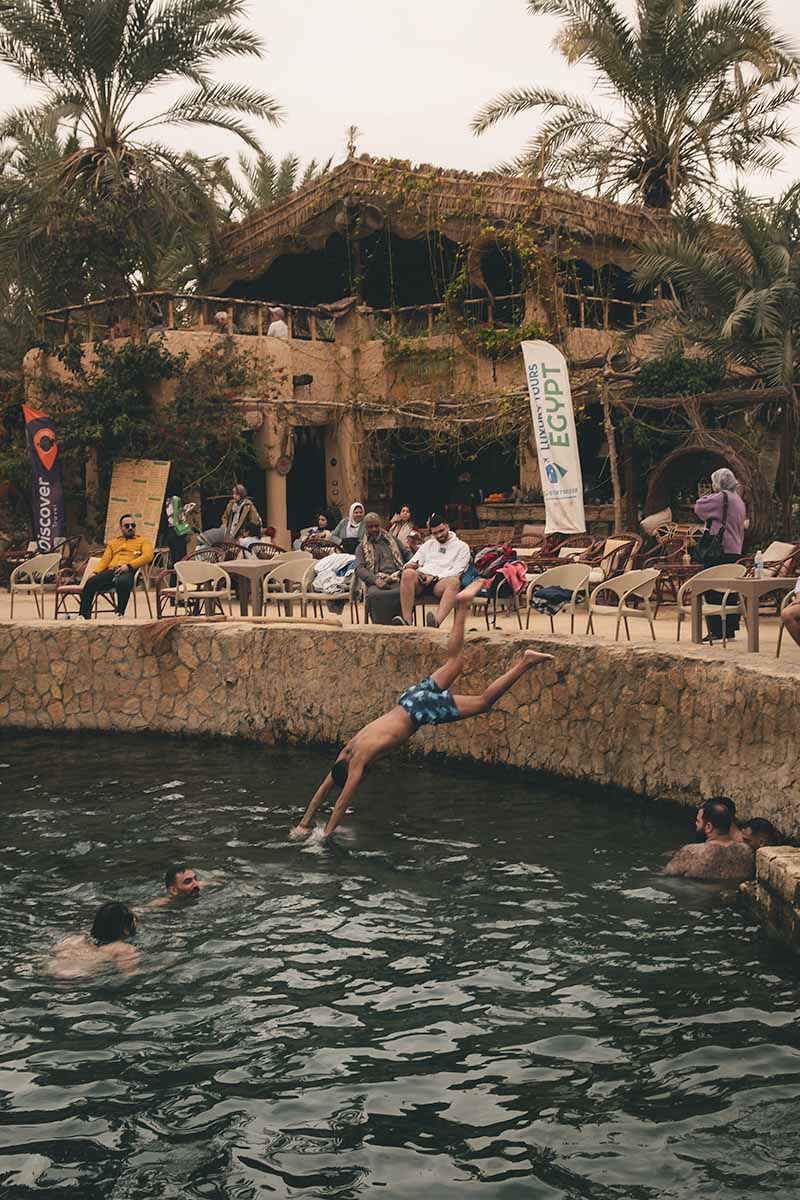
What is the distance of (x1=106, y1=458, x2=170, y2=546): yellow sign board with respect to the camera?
75.0 ft

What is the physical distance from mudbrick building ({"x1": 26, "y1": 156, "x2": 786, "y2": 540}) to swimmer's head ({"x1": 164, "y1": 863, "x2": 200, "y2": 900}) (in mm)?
14672

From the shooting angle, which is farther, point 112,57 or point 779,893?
point 112,57

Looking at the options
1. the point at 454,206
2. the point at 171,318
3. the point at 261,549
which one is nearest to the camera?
the point at 261,549

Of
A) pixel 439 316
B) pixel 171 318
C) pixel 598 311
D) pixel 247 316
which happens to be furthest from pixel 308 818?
pixel 598 311

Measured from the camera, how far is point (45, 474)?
23.3 meters

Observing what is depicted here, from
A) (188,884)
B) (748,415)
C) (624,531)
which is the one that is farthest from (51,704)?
(748,415)

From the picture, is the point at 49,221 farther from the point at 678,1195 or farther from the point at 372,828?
the point at 678,1195

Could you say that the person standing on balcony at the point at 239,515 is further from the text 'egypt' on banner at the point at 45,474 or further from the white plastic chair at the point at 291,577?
the text 'egypt' on banner at the point at 45,474

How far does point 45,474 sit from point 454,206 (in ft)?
26.9

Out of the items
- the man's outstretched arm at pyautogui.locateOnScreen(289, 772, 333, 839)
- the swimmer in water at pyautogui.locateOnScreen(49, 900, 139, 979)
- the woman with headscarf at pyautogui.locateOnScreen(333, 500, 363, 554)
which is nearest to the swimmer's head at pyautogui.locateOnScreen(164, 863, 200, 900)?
the swimmer in water at pyautogui.locateOnScreen(49, 900, 139, 979)

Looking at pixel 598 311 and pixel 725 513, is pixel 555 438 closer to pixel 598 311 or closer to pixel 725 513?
pixel 725 513

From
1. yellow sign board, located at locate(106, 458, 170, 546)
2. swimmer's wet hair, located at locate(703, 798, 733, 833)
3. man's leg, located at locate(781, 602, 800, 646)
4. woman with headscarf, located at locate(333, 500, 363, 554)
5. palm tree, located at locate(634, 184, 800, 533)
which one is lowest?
swimmer's wet hair, located at locate(703, 798, 733, 833)

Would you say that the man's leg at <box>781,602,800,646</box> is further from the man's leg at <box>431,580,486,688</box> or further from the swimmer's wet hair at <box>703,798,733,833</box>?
the man's leg at <box>431,580,486,688</box>

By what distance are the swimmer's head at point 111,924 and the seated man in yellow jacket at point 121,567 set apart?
8.13 meters
